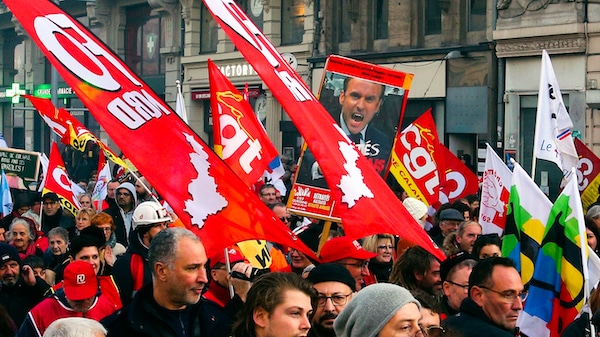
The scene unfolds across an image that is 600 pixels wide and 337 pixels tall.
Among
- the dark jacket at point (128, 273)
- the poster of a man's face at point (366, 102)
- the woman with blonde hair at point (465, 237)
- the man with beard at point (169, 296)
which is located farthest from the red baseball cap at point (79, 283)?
the woman with blonde hair at point (465, 237)

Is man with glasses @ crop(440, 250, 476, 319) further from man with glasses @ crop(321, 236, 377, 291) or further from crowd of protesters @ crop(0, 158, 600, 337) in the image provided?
man with glasses @ crop(321, 236, 377, 291)

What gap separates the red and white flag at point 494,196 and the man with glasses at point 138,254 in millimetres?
3936

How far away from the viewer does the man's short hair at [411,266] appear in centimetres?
695

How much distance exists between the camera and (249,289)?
4895 millimetres

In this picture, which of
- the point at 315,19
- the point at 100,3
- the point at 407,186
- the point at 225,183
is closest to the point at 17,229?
the point at 225,183

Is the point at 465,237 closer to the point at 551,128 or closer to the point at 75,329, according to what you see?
the point at 551,128

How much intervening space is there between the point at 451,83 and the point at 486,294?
63.2ft

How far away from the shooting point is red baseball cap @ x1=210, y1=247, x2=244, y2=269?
20.8ft

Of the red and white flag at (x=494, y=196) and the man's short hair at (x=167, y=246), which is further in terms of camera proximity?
the red and white flag at (x=494, y=196)

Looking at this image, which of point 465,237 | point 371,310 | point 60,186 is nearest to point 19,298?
point 465,237

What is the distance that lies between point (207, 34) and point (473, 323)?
2858 cm

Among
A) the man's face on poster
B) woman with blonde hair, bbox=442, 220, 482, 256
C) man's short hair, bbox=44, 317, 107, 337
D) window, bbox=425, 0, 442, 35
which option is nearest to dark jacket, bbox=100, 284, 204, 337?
man's short hair, bbox=44, 317, 107, 337

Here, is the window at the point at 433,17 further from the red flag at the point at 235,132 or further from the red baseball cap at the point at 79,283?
the red baseball cap at the point at 79,283

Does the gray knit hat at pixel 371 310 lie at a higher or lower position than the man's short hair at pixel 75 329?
higher
